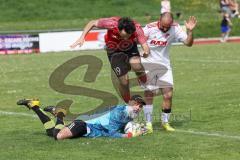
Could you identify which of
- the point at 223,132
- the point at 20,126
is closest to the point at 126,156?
the point at 223,132

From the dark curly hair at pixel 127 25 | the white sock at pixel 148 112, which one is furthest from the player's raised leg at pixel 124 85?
the dark curly hair at pixel 127 25

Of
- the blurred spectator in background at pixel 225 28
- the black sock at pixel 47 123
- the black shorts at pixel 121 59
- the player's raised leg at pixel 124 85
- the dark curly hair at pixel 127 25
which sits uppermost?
the dark curly hair at pixel 127 25

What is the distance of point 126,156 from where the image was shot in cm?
1107

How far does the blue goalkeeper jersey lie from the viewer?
12.7 metres

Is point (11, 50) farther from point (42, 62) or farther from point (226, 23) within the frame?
point (226, 23)

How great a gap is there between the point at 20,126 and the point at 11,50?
2431 cm

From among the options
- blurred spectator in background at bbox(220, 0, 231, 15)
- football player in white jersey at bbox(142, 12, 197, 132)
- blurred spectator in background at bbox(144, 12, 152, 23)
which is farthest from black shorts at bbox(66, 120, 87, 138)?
blurred spectator in background at bbox(144, 12, 152, 23)

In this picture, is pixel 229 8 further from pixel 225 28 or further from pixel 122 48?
pixel 122 48

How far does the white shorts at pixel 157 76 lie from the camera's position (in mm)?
13773

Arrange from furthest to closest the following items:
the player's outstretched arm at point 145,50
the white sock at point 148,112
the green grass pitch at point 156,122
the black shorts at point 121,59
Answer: the black shorts at point 121,59, the white sock at point 148,112, the player's outstretched arm at point 145,50, the green grass pitch at point 156,122

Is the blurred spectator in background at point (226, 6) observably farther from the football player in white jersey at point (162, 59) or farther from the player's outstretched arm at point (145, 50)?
the player's outstretched arm at point (145, 50)

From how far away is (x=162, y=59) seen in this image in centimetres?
1395

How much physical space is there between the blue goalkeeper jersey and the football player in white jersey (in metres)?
0.89

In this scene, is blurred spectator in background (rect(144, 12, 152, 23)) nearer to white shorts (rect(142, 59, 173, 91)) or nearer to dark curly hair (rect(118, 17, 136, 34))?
white shorts (rect(142, 59, 173, 91))
